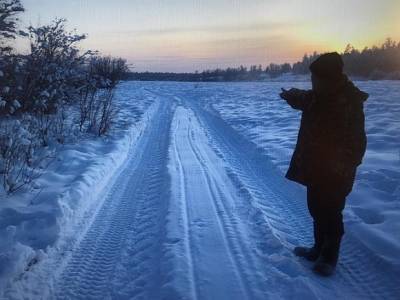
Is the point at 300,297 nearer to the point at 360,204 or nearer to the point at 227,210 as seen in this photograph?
the point at 227,210

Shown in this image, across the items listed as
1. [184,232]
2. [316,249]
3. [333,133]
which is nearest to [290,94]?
[333,133]

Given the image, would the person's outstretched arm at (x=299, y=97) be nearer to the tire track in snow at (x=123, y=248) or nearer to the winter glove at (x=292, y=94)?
the winter glove at (x=292, y=94)

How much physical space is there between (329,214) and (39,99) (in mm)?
8096

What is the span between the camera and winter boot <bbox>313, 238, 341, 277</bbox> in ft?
11.4

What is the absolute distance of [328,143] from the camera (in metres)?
3.34

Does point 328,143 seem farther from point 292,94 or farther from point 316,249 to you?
point 316,249

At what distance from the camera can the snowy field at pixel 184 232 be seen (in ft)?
10.6

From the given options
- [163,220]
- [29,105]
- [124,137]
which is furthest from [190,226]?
[29,105]

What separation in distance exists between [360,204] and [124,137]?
6501 millimetres

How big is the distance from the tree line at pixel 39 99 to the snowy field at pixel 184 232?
0.54 metres

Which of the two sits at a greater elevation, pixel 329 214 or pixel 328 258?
pixel 329 214

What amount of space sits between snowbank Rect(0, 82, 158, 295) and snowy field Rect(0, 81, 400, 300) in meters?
0.02

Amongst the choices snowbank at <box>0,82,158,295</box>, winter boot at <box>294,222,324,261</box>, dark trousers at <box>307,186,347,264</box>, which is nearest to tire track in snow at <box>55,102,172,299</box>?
snowbank at <box>0,82,158,295</box>

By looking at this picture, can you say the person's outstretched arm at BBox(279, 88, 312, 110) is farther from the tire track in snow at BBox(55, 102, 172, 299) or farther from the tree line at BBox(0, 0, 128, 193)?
the tree line at BBox(0, 0, 128, 193)
